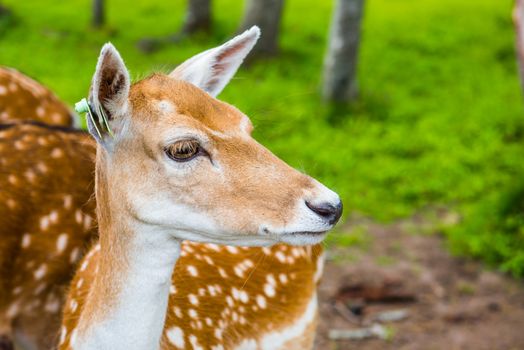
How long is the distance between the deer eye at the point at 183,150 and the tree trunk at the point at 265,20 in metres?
7.12

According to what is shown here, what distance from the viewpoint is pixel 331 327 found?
5066mm

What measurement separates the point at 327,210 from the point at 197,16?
859 centimetres

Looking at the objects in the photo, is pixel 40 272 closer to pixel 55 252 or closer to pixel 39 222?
pixel 55 252

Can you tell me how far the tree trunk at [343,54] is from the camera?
7.90 m

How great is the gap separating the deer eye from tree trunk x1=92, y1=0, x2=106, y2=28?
9.17m

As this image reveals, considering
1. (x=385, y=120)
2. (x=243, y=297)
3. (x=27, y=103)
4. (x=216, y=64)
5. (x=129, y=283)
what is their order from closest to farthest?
(x=129, y=283) → (x=216, y=64) → (x=243, y=297) → (x=27, y=103) → (x=385, y=120)

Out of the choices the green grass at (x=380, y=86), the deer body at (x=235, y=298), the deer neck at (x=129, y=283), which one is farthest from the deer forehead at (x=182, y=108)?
the green grass at (x=380, y=86)

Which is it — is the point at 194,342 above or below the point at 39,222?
below

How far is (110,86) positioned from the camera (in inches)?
91.3

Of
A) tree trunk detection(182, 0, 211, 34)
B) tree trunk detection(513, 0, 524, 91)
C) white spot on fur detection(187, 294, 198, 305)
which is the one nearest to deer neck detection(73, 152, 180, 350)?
white spot on fur detection(187, 294, 198, 305)

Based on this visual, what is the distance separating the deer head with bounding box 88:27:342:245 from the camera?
7.66ft

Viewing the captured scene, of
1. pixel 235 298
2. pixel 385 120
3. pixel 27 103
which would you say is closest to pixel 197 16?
pixel 385 120

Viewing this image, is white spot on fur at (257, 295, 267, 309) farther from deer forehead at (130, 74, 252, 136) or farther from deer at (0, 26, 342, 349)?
deer forehead at (130, 74, 252, 136)

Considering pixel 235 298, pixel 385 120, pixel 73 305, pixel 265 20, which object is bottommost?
pixel 73 305
